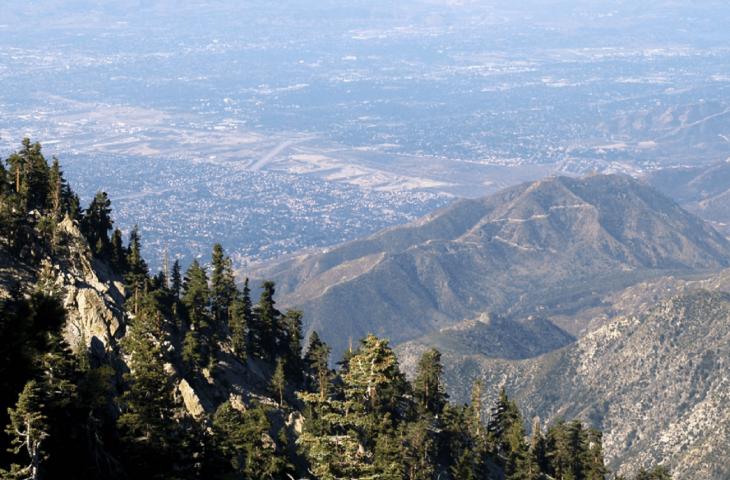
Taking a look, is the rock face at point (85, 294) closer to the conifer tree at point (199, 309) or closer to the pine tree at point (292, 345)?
the conifer tree at point (199, 309)

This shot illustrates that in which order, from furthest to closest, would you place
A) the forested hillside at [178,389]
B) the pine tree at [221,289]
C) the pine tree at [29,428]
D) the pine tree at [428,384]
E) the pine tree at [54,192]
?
the pine tree at [428,384] → the pine tree at [221,289] → the pine tree at [54,192] → the forested hillside at [178,389] → the pine tree at [29,428]

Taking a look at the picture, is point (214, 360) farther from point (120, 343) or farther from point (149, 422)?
point (149, 422)

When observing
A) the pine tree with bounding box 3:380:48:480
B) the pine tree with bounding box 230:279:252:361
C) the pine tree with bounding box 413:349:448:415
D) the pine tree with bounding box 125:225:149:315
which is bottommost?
the pine tree with bounding box 413:349:448:415

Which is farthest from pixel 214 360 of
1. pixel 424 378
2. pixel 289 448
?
pixel 424 378

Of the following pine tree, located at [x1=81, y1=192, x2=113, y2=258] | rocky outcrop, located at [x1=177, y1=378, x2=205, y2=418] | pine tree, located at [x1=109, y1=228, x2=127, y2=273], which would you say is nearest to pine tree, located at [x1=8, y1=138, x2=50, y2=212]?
pine tree, located at [x1=81, y1=192, x2=113, y2=258]

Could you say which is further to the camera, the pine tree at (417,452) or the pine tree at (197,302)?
the pine tree at (197,302)

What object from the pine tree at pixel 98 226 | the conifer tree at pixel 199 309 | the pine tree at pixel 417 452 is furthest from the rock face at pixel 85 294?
the pine tree at pixel 417 452

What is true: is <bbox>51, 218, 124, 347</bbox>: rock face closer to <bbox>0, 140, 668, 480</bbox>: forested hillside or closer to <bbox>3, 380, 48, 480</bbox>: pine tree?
<bbox>0, 140, 668, 480</bbox>: forested hillside

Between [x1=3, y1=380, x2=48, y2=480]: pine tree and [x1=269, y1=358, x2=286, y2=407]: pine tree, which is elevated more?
[x1=3, y1=380, x2=48, y2=480]: pine tree
